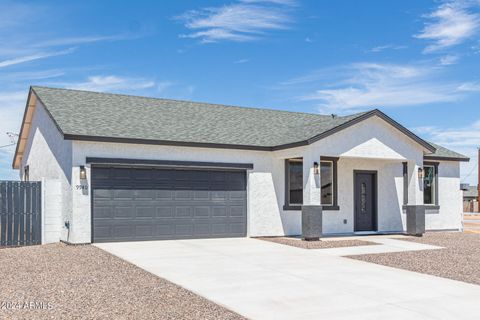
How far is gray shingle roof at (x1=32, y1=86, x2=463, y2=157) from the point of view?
1644 centimetres

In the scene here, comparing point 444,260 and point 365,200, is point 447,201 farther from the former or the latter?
point 444,260

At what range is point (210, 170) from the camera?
1742cm

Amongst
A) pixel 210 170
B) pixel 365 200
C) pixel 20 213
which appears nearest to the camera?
pixel 20 213

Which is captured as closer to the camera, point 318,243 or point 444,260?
point 444,260

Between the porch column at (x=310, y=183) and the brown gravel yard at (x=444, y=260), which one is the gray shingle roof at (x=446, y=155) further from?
the porch column at (x=310, y=183)

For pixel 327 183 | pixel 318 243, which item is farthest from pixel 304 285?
pixel 327 183

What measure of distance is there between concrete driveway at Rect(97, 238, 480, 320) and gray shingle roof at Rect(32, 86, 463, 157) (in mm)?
4123

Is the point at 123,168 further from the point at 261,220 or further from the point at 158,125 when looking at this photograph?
the point at 261,220

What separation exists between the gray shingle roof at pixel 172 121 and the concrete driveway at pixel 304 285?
4.12 meters

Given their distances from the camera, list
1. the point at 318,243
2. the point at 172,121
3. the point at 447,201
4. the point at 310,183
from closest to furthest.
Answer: the point at 318,243 < the point at 310,183 < the point at 172,121 < the point at 447,201

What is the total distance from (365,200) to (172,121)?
8034 millimetres

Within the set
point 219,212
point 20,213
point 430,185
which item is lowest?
point 219,212

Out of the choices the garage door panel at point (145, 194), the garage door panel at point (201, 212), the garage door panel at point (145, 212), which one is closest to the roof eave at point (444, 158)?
the garage door panel at point (201, 212)

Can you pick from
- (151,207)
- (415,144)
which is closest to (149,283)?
(151,207)
